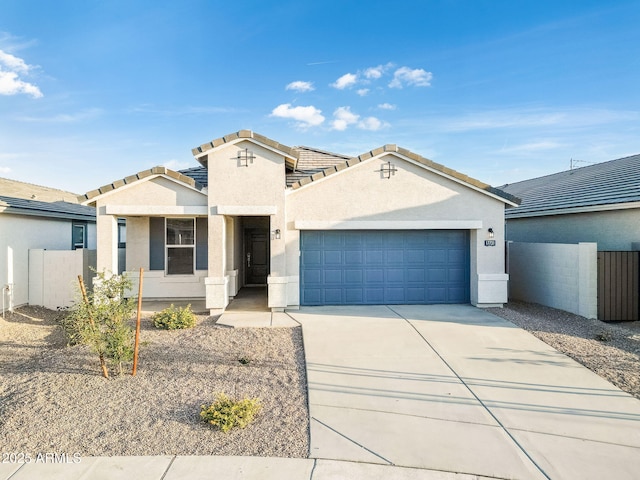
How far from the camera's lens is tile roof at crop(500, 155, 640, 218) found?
11224 mm

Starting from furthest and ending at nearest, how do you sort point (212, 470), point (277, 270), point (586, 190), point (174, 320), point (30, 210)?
point (586, 190), point (30, 210), point (277, 270), point (174, 320), point (212, 470)

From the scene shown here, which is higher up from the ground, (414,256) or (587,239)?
(587,239)

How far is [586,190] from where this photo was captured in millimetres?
13016

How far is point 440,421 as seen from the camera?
172 inches

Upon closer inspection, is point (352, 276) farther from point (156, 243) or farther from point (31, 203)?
point (31, 203)

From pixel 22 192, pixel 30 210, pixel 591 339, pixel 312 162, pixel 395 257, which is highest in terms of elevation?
pixel 312 162

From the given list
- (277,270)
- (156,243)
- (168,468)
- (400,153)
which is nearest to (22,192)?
(156,243)

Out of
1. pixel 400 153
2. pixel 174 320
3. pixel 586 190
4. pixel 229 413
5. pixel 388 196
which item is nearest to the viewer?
pixel 229 413

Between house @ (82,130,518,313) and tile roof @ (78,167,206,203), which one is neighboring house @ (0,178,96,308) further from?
house @ (82,130,518,313)

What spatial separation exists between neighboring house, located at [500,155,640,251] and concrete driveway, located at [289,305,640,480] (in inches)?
226

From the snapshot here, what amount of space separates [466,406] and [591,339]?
4593mm

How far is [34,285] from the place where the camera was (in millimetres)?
10922

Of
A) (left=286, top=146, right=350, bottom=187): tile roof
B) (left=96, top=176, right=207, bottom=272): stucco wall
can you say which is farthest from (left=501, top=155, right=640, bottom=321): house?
(left=96, top=176, right=207, bottom=272): stucco wall

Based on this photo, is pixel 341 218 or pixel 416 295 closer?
pixel 341 218
